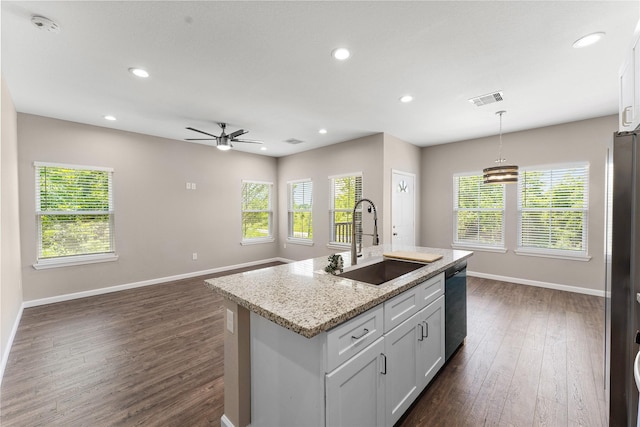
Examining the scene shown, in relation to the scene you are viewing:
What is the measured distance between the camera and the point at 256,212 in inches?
269

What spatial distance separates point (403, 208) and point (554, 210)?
2.45 m

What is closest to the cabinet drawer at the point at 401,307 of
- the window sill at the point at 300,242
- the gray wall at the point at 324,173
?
the gray wall at the point at 324,173

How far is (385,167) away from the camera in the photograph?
4.97 m

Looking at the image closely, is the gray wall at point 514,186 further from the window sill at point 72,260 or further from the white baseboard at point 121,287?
the window sill at point 72,260

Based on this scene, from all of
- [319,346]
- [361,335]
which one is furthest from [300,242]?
[319,346]

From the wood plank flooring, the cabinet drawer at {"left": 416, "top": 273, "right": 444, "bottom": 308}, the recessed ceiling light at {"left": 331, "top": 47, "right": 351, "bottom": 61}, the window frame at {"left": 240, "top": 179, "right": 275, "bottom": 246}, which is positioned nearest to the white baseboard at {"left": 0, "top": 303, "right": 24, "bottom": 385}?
the wood plank flooring

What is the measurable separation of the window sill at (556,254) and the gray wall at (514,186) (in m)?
0.06

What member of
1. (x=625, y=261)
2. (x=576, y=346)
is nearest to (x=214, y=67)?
(x=625, y=261)

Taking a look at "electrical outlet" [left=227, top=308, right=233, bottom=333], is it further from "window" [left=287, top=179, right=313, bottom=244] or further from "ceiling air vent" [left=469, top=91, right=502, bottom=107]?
"window" [left=287, top=179, right=313, bottom=244]

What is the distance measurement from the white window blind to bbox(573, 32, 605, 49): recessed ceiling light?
619cm

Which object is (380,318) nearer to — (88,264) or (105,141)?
(88,264)

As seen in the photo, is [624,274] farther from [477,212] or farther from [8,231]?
[8,231]

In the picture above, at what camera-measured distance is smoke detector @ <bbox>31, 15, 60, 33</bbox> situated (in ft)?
6.37

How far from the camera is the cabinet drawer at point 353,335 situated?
1218 mm
